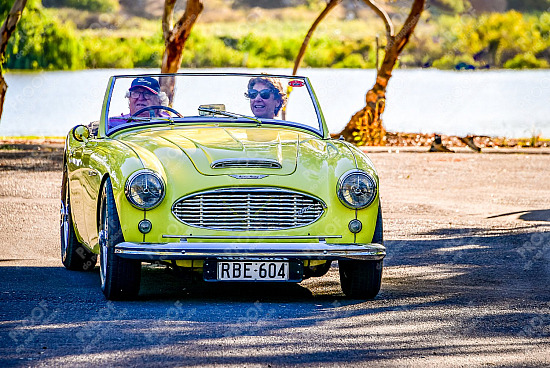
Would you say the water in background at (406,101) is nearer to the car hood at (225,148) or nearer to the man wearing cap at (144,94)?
the man wearing cap at (144,94)

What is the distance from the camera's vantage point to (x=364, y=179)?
7688 millimetres

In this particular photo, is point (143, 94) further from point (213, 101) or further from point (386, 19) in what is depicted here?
point (386, 19)

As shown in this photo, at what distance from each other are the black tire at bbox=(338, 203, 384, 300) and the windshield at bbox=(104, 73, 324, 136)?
1.43 m

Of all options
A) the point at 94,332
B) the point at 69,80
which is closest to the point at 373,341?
the point at 94,332

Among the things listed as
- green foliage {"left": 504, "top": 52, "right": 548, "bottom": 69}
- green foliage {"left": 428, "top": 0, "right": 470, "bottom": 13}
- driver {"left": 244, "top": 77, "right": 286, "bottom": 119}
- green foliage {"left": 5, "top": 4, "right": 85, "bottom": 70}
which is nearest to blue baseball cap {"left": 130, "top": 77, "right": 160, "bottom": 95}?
driver {"left": 244, "top": 77, "right": 286, "bottom": 119}

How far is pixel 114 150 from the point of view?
26.1 ft

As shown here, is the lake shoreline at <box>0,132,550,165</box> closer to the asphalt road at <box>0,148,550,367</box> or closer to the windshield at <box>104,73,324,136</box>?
the asphalt road at <box>0,148,550,367</box>

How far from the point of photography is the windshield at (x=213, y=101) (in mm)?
8992

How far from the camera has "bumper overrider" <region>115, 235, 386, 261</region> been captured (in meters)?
7.33

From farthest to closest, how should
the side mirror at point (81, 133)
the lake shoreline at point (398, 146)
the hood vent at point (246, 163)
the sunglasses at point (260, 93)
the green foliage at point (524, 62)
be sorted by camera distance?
the green foliage at point (524, 62) < the lake shoreline at point (398, 146) < the sunglasses at point (260, 93) < the side mirror at point (81, 133) < the hood vent at point (246, 163)

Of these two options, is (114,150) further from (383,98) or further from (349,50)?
(349,50)

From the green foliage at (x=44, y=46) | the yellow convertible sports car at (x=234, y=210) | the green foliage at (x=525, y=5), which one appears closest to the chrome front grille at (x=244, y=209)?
the yellow convertible sports car at (x=234, y=210)

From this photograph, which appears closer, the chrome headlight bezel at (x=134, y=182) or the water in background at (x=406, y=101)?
the chrome headlight bezel at (x=134, y=182)

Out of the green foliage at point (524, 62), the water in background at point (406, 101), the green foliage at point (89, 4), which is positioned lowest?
the water in background at point (406, 101)
